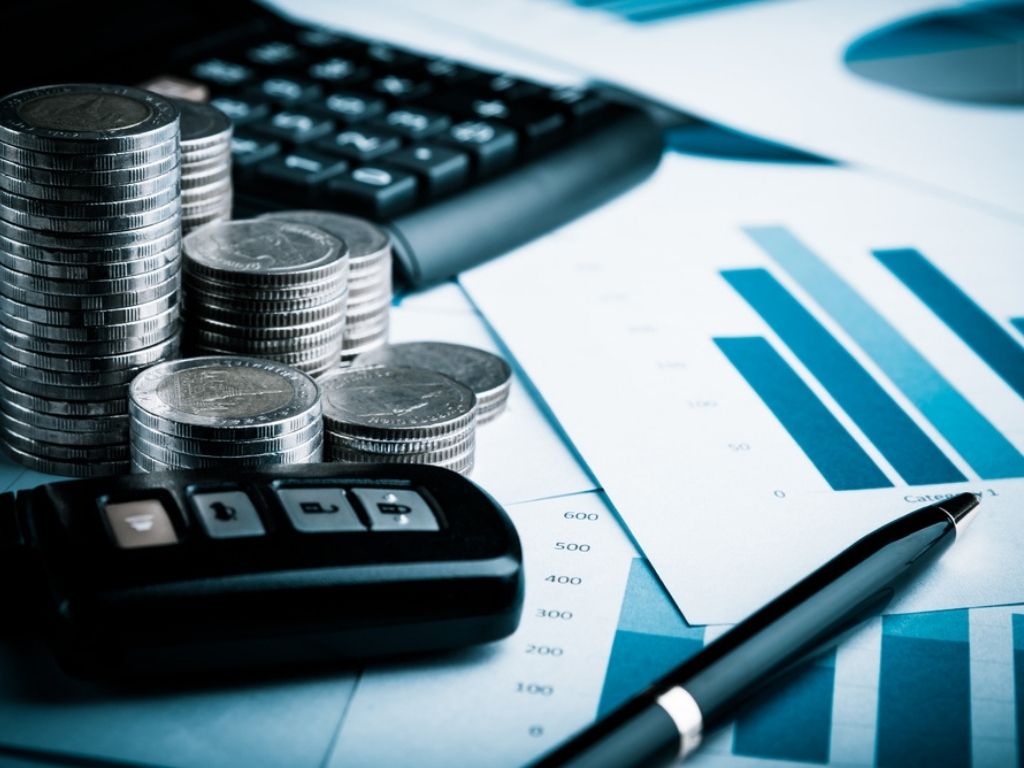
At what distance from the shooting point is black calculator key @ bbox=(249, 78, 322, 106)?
3.39ft

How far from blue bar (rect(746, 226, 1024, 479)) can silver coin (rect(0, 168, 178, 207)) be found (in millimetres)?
451

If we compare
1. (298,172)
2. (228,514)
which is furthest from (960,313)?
(228,514)

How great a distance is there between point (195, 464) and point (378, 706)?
0.15 m

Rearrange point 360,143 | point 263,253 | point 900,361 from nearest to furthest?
1. point 263,253
2. point 900,361
3. point 360,143

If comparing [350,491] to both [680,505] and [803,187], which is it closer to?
[680,505]

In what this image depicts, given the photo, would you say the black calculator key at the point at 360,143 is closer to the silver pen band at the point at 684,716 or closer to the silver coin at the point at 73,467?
the silver coin at the point at 73,467

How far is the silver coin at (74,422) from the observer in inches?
25.9

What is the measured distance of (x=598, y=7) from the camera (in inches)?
55.2

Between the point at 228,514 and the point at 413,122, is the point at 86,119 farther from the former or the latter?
the point at 413,122

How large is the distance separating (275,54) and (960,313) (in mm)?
592

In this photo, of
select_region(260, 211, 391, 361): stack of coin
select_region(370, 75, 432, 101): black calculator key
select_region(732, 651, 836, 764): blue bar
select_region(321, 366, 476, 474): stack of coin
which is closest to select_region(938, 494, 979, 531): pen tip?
select_region(732, 651, 836, 764): blue bar

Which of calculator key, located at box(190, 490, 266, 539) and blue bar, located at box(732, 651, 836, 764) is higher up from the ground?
calculator key, located at box(190, 490, 266, 539)

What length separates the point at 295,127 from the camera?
98 centimetres

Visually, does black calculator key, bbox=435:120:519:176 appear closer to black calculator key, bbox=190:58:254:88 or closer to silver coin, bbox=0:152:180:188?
black calculator key, bbox=190:58:254:88
